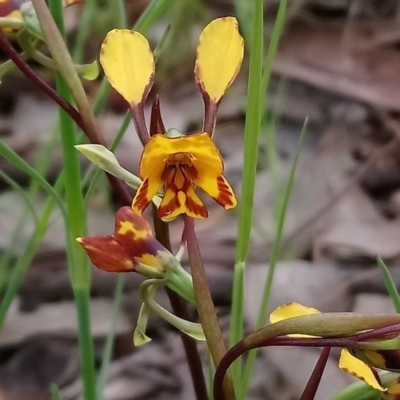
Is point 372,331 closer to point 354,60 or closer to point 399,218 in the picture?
point 399,218

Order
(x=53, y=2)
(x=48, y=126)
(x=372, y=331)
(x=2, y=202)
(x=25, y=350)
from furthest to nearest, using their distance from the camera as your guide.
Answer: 1. (x=48, y=126)
2. (x=2, y=202)
3. (x=25, y=350)
4. (x=53, y=2)
5. (x=372, y=331)

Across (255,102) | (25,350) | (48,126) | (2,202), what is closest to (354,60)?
(48,126)

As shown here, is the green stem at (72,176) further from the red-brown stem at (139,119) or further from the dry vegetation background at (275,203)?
the dry vegetation background at (275,203)

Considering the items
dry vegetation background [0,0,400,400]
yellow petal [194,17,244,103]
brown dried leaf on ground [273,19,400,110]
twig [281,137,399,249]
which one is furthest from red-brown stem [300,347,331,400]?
brown dried leaf on ground [273,19,400,110]

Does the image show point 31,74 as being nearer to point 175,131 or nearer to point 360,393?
point 175,131

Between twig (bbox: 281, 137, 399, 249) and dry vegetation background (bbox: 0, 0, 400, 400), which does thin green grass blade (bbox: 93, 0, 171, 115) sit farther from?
twig (bbox: 281, 137, 399, 249)

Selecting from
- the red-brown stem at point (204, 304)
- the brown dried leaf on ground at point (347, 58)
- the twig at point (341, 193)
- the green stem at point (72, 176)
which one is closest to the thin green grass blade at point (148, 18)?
the green stem at point (72, 176)
